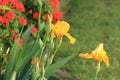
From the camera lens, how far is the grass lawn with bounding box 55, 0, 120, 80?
6.22 meters

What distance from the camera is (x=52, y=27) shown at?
355cm

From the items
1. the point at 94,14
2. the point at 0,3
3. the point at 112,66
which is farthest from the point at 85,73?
the point at 94,14

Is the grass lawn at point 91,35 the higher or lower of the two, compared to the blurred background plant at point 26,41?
lower

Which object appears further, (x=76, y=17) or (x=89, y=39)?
(x=76, y=17)

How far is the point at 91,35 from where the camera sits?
762cm

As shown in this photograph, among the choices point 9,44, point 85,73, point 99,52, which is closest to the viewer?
point 99,52

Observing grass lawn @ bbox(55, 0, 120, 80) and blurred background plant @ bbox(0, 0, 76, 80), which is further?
grass lawn @ bbox(55, 0, 120, 80)

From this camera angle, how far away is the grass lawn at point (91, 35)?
6223 millimetres

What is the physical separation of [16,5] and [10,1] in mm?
106

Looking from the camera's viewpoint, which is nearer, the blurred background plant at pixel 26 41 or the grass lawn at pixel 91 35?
the blurred background plant at pixel 26 41

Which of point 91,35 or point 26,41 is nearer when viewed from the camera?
Result: point 26,41

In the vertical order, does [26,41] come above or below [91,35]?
above

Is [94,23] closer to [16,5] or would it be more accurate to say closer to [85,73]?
[85,73]

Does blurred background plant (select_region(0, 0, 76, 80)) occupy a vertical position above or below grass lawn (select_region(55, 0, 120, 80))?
above
